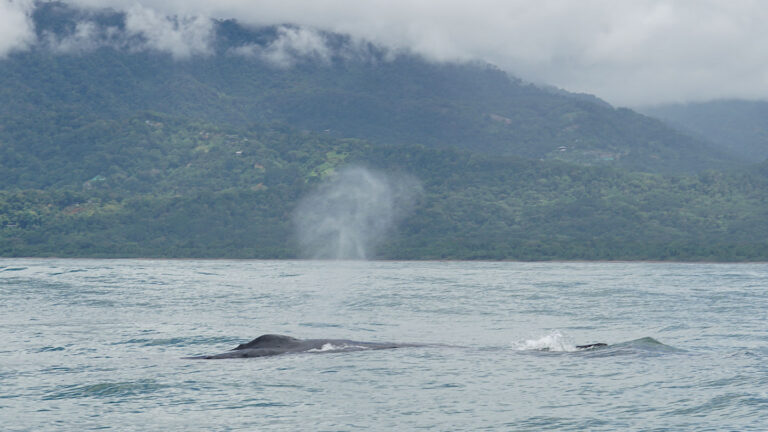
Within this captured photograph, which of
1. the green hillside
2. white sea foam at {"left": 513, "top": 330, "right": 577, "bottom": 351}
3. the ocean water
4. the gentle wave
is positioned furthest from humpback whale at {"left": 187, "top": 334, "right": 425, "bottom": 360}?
the green hillside

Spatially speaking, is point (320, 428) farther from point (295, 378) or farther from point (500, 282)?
point (500, 282)

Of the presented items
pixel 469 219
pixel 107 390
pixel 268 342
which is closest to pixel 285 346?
pixel 268 342

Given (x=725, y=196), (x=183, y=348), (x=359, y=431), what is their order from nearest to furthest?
(x=359, y=431), (x=183, y=348), (x=725, y=196)

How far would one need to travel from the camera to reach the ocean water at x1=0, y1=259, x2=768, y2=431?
2262cm

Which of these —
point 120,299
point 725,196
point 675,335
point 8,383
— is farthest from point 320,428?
point 725,196

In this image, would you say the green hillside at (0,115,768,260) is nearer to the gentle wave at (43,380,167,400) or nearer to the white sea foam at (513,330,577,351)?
the white sea foam at (513,330,577,351)

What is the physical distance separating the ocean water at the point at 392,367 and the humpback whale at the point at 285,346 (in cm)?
62

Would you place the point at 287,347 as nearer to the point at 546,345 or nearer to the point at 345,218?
the point at 546,345

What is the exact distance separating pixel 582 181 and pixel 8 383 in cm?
17436

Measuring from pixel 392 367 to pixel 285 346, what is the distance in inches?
202

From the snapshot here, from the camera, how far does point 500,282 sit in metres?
89.0

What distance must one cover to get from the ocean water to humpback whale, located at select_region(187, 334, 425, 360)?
24.4 inches

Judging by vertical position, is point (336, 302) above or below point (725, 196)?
below

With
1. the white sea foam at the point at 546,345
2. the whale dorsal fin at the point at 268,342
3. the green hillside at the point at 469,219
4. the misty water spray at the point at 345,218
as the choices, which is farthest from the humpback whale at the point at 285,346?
the green hillside at the point at 469,219
